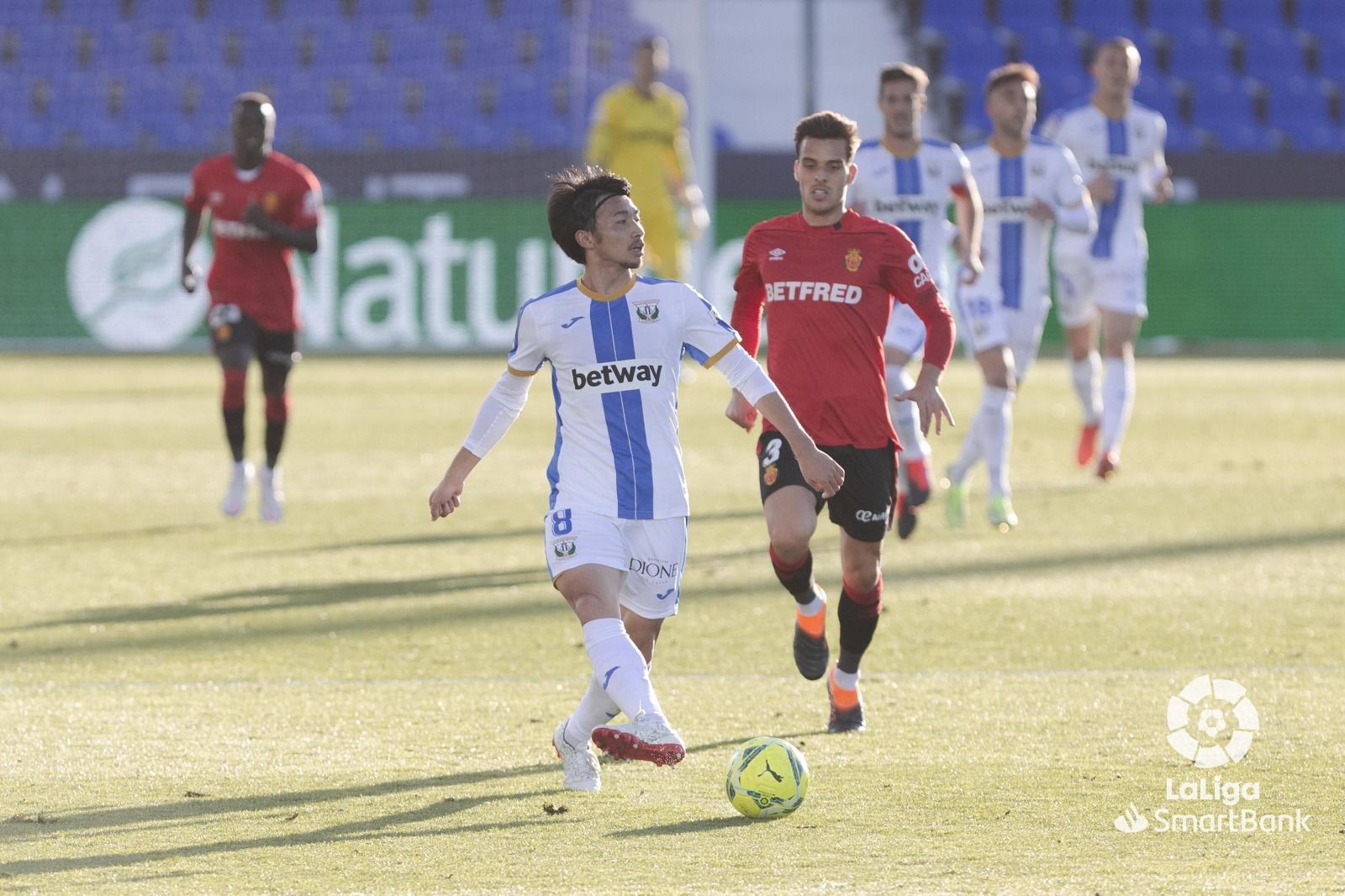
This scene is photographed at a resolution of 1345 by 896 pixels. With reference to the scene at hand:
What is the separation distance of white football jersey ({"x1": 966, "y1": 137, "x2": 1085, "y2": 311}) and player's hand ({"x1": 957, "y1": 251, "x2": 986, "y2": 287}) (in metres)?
0.36

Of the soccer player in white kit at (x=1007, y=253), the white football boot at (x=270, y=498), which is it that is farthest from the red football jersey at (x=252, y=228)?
the soccer player in white kit at (x=1007, y=253)

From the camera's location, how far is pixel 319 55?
30906 millimetres

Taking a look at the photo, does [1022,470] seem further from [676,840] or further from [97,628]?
[676,840]

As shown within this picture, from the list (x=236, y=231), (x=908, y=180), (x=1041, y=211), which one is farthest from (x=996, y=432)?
(x=236, y=231)

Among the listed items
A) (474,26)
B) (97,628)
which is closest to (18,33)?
(474,26)

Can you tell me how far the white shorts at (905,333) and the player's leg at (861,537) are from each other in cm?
417

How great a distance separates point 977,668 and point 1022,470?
22.9ft

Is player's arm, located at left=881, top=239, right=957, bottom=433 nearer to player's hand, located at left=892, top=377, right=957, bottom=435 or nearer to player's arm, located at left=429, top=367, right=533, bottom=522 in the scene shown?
player's hand, located at left=892, top=377, right=957, bottom=435

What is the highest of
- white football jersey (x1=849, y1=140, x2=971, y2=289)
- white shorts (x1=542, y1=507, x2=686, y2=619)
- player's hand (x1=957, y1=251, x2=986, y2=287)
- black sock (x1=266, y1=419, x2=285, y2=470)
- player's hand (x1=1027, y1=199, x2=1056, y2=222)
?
white football jersey (x1=849, y1=140, x2=971, y2=289)

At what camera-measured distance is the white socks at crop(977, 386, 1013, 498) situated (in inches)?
424

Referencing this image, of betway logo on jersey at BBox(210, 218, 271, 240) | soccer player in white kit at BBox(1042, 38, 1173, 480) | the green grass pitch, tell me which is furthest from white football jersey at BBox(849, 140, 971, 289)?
betway logo on jersey at BBox(210, 218, 271, 240)

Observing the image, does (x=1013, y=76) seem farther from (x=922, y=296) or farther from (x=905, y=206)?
(x=922, y=296)

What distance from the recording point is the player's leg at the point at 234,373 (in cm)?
1110

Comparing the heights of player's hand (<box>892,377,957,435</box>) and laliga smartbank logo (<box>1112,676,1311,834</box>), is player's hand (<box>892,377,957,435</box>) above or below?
above
